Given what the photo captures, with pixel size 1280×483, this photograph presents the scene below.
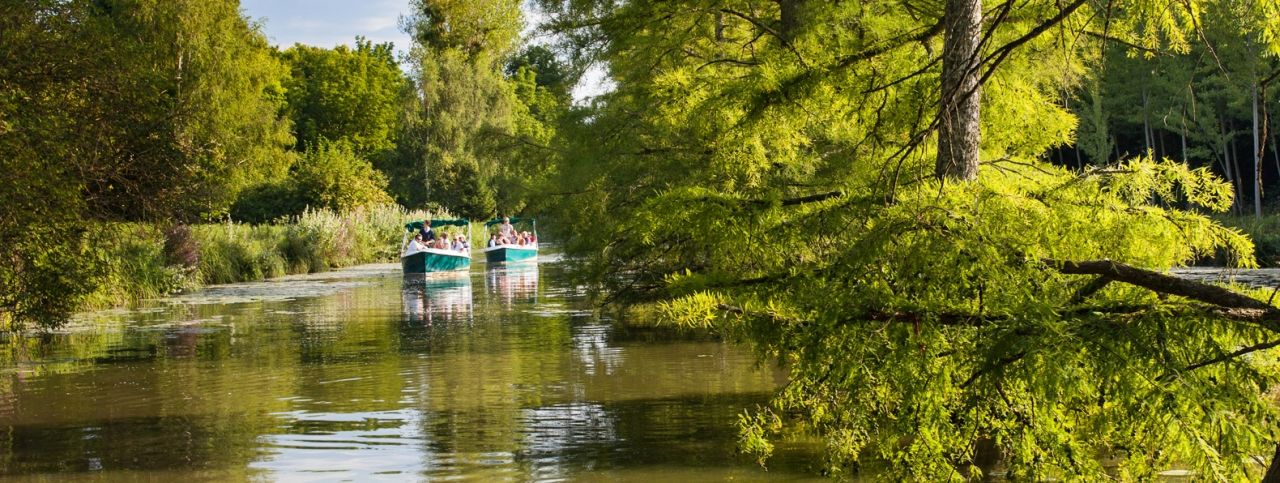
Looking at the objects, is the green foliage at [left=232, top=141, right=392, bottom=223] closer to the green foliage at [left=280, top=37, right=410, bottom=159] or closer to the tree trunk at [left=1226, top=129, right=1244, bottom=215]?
the green foliage at [left=280, top=37, right=410, bottom=159]

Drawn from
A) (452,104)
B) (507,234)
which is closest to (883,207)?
(507,234)

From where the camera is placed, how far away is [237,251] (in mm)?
31062

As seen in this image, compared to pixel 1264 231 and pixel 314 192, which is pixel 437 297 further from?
pixel 1264 231

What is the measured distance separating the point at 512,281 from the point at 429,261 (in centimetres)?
386

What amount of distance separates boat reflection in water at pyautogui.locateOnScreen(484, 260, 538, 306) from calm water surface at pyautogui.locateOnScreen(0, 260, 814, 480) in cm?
448

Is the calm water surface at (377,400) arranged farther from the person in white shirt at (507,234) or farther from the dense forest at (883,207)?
the person in white shirt at (507,234)

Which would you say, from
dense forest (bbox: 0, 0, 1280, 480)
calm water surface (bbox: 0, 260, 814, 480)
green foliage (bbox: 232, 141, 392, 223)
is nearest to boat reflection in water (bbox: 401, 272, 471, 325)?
calm water surface (bbox: 0, 260, 814, 480)

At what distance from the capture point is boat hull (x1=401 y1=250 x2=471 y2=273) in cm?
3403

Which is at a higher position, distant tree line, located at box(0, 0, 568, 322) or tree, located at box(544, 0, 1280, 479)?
distant tree line, located at box(0, 0, 568, 322)

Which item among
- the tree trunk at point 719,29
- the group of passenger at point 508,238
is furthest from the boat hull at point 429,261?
the tree trunk at point 719,29

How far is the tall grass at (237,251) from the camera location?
2373 cm

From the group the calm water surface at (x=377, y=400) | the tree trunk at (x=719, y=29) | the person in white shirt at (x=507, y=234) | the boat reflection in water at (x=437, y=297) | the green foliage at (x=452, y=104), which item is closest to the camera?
the calm water surface at (x=377, y=400)

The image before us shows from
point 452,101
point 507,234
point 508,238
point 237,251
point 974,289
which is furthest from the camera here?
point 452,101

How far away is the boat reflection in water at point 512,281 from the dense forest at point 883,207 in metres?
7.03
